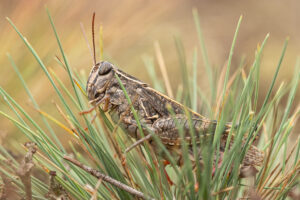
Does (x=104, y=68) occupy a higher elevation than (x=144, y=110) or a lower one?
higher

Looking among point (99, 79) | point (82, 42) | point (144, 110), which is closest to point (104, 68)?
point (99, 79)

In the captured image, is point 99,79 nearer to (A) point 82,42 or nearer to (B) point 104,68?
(B) point 104,68

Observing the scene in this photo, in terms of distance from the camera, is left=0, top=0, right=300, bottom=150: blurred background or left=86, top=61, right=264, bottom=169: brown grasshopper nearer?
left=86, top=61, right=264, bottom=169: brown grasshopper

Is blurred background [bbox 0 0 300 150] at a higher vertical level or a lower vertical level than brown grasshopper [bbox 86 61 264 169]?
higher

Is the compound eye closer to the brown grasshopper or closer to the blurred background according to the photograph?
the brown grasshopper

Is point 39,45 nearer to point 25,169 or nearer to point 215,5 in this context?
point 25,169

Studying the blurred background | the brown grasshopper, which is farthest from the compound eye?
the blurred background

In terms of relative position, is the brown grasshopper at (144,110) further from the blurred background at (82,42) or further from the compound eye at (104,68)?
the blurred background at (82,42)

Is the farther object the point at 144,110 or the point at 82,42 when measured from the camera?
the point at 82,42
